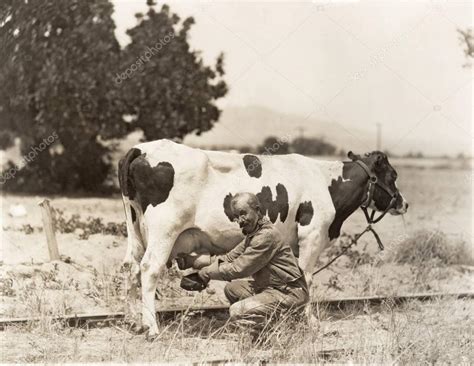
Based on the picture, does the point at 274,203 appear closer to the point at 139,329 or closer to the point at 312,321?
the point at 312,321

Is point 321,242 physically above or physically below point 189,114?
below

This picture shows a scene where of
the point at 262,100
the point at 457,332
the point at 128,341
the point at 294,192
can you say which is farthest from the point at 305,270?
the point at 262,100

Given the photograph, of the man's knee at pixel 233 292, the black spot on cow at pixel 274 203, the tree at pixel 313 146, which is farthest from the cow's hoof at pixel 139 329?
the tree at pixel 313 146

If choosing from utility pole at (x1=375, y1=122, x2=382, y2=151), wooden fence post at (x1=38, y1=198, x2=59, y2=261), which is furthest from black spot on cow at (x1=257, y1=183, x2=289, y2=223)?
utility pole at (x1=375, y1=122, x2=382, y2=151)

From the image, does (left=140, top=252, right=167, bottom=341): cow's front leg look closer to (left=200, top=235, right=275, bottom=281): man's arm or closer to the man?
the man

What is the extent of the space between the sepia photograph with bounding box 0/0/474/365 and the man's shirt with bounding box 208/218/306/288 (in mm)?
18

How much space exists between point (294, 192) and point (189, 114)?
6383 millimetres

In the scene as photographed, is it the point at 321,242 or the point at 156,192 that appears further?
the point at 321,242

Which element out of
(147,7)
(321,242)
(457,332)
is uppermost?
(147,7)

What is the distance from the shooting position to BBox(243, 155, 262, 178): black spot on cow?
26.9 ft

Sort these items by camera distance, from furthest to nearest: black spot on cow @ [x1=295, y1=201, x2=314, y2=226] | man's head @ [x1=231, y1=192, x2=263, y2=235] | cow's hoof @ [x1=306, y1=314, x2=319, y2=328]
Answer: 1. black spot on cow @ [x1=295, y1=201, x2=314, y2=226]
2. cow's hoof @ [x1=306, y1=314, x2=319, y2=328]
3. man's head @ [x1=231, y1=192, x2=263, y2=235]

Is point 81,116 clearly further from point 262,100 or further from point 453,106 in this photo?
point 453,106

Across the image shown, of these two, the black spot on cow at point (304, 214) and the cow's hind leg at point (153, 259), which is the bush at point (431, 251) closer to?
the black spot on cow at point (304, 214)

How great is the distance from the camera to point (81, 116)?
46.2ft
